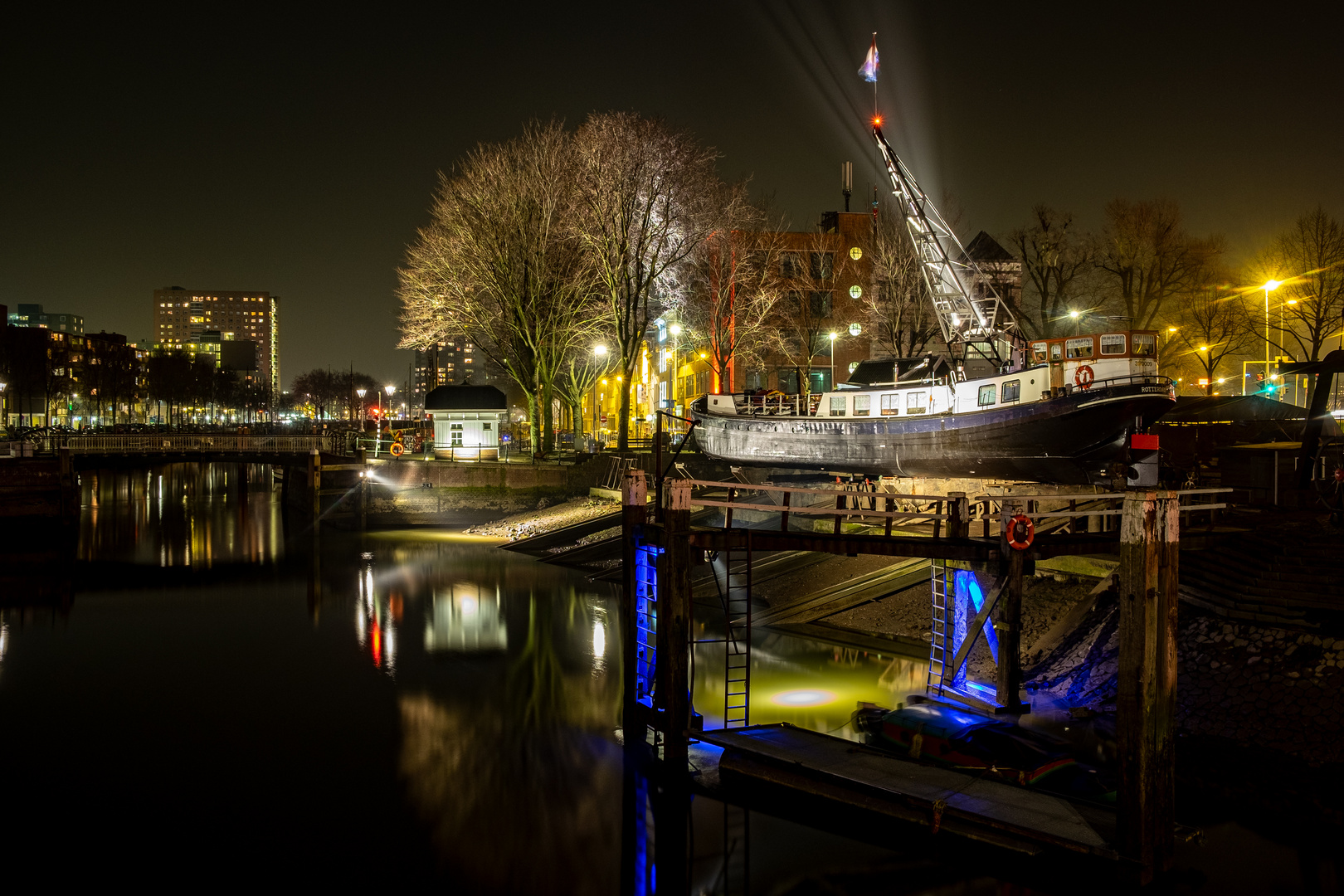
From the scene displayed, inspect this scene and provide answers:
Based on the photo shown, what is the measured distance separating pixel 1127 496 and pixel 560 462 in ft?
123

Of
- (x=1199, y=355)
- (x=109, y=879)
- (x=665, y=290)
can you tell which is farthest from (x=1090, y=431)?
(x=1199, y=355)

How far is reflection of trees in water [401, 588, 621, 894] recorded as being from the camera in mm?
12547

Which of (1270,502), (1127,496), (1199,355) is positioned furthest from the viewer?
(1199,355)

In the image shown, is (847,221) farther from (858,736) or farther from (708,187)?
(858,736)

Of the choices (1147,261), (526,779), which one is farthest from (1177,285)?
(526,779)

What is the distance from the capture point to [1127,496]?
33.0 feet

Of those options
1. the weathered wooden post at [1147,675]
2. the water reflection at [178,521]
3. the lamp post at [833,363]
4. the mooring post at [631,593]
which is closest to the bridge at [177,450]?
the water reflection at [178,521]

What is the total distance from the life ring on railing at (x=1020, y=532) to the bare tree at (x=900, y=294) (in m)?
29.6

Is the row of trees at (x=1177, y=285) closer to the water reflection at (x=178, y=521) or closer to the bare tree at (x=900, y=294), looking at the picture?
the bare tree at (x=900, y=294)

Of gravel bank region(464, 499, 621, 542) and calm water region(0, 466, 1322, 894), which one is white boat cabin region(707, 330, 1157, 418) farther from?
calm water region(0, 466, 1322, 894)

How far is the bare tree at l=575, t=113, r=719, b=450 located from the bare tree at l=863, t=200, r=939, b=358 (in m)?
8.92

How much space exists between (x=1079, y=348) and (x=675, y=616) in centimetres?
1716

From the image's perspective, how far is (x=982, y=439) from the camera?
26422 millimetres

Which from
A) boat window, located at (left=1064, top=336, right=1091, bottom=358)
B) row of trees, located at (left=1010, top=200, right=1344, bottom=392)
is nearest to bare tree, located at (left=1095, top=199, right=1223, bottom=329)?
row of trees, located at (left=1010, top=200, right=1344, bottom=392)
